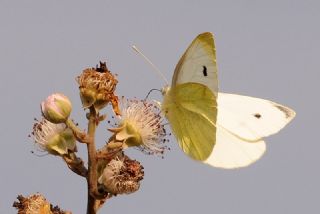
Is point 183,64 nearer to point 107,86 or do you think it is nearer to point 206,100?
point 206,100

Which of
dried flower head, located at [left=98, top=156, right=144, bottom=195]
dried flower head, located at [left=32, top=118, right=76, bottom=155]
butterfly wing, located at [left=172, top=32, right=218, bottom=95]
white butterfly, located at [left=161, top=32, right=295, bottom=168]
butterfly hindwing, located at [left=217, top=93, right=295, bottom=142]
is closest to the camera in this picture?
dried flower head, located at [left=98, top=156, right=144, bottom=195]

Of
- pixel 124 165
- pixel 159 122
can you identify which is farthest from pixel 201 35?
pixel 124 165

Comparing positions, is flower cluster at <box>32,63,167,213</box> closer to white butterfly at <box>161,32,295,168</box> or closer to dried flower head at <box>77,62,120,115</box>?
dried flower head at <box>77,62,120,115</box>

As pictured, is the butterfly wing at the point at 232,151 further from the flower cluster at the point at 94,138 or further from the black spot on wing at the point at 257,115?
the flower cluster at the point at 94,138

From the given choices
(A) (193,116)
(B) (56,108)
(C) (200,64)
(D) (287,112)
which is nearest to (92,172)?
(B) (56,108)

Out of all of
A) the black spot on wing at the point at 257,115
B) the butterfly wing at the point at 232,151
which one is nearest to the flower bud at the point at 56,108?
the butterfly wing at the point at 232,151

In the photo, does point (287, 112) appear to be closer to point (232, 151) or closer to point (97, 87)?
point (232, 151)

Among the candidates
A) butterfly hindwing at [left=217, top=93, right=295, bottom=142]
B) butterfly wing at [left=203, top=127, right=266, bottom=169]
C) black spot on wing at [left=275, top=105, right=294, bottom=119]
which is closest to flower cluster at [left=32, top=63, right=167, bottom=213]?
butterfly wing at [left=203, top=127, right=266, bottom=169]
